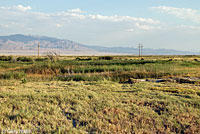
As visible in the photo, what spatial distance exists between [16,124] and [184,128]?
5.39 metres

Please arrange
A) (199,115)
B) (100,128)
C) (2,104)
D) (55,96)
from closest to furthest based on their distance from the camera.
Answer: (100,128) < (199,115) < (2,104) < (55,96)

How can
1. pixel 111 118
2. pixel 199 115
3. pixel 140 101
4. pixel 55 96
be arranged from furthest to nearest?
pixel 55 96
pixel 140 101
pixel 199 115
pixel 111 118

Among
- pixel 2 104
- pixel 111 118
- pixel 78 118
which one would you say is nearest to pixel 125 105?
pixel 111 118

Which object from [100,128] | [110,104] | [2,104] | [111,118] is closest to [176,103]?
[110,104]

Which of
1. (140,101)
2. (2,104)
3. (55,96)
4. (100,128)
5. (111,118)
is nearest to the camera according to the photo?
(100,128)

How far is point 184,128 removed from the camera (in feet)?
24.1

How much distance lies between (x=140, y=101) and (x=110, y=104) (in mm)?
1453

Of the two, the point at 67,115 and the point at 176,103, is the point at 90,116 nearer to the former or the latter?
the point at 67,115

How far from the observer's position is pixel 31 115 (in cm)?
790

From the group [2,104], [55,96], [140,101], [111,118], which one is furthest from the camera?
[55,96]

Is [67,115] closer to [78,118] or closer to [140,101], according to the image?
[78,118]

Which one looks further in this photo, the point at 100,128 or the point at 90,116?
the point at 90,116

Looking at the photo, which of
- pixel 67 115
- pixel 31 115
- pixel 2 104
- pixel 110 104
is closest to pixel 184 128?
pixel 110 104

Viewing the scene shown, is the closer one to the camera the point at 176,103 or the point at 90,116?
the point at 90,116
